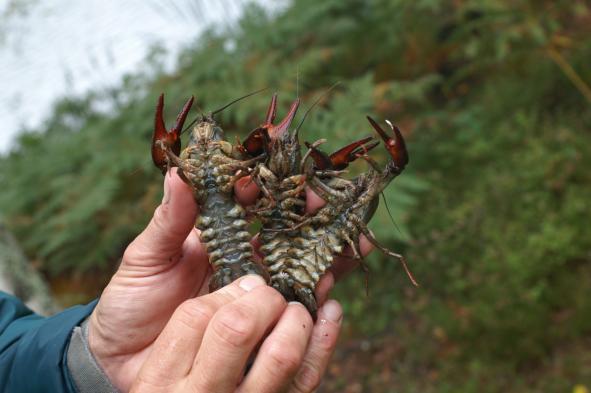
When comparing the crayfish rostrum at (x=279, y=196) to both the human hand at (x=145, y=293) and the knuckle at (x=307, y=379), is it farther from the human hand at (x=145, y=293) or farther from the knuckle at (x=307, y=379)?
the knuckle at (x=307, y=379)

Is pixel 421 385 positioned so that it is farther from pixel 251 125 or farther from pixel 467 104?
pixel 467 104

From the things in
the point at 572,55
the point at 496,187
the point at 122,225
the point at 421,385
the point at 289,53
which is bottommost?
the point at 421,385

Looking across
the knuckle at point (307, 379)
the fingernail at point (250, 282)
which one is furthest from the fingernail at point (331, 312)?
the fingernail at point (250, 282)

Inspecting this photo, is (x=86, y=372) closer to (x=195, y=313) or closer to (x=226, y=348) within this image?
(x=195, y=313)

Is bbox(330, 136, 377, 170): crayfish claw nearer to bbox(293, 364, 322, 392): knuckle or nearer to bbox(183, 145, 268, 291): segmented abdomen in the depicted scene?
bbox(183, 145, 268, 291): segmented abdomen

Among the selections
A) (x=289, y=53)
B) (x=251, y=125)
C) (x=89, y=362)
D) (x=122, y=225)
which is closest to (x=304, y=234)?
(x=89, y=362)

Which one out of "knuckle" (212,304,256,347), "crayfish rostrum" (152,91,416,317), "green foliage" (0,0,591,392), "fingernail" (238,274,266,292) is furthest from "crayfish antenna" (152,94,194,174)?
"green foliage" (0,0,591,392)
